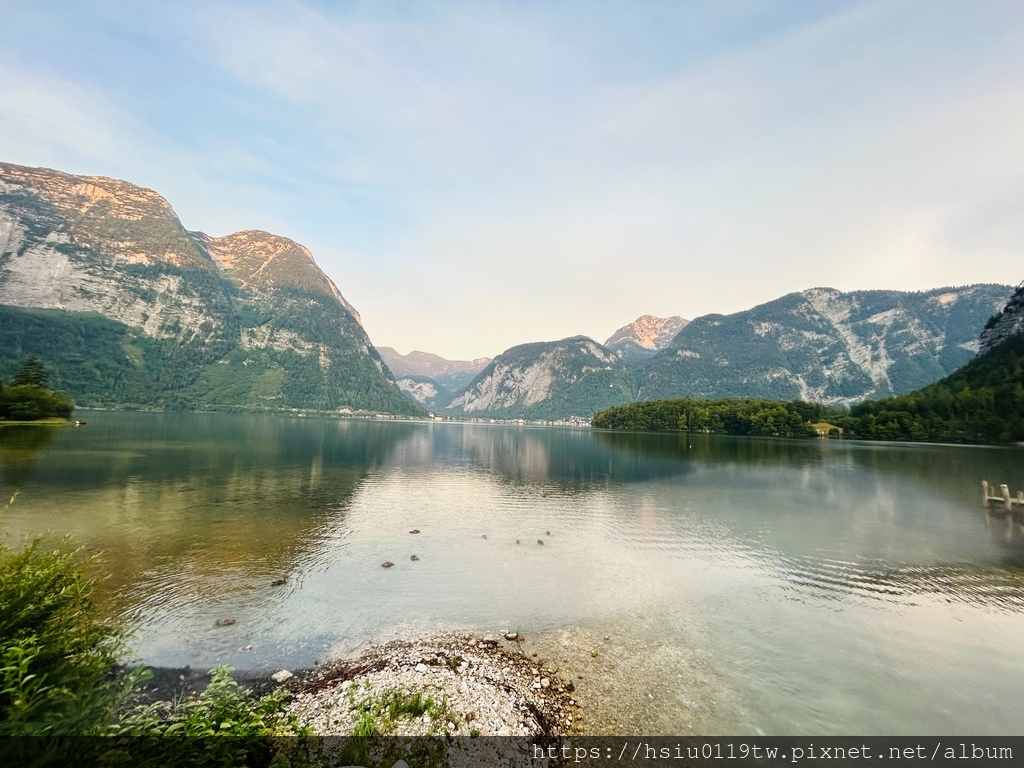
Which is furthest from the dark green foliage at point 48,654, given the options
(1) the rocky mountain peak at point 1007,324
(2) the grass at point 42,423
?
(1) the rocky mountain peak at point 1007,324

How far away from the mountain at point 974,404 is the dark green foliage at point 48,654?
639 feet

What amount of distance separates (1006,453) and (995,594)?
125m

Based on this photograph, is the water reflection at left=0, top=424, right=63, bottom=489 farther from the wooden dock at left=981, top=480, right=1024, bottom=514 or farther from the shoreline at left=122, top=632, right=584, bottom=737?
the wooden dock at left=981, top=480, right=1024, bottom=514

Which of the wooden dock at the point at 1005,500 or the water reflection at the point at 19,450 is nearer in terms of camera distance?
the water reflection at the point at 19,450

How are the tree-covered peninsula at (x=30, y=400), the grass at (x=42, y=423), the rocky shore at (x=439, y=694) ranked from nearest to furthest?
the rocky shore at (x=439, y=694)
the grass at (x=42, y=423)
the tree-covered peninsula at (x=30, y=400)

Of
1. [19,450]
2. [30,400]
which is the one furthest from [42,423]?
[19,450]

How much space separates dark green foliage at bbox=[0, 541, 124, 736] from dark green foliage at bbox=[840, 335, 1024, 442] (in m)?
195

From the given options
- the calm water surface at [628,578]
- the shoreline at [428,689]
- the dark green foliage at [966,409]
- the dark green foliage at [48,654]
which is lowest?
the calm water surface at [628,578]

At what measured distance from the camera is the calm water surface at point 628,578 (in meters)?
15.7

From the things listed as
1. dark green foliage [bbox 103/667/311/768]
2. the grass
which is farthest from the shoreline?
the grass

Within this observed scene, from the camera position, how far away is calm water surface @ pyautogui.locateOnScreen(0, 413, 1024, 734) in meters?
15.7

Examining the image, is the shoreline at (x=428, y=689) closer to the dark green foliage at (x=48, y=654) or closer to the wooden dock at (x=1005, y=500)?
the dark green foliage at (x=48, y=654)

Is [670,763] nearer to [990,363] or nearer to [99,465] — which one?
[99,465]

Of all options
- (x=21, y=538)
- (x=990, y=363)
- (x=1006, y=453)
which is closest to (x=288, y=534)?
(x=21, y=538)
